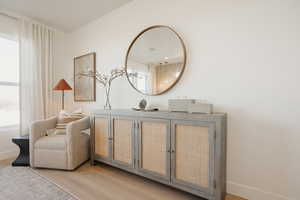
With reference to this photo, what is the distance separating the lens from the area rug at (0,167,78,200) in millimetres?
1526

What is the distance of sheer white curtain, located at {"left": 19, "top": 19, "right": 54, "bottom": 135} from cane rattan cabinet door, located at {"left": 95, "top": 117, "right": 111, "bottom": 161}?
59.9 inches

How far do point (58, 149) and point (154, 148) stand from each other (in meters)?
1.34

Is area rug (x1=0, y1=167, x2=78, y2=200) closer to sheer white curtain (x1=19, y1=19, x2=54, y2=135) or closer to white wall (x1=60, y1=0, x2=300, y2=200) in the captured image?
sheer white curtain (x1=19, y1=19, x2=54, y2=135)

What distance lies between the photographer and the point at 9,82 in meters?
2.67

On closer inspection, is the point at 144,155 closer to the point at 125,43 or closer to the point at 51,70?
the point at 125,43

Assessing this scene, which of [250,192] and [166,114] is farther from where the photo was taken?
[166,114]

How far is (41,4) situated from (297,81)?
3.41 m

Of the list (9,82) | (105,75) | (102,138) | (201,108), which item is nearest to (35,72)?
(9,82)

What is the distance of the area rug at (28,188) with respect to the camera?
1.53 meters

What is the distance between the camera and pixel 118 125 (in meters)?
2.02

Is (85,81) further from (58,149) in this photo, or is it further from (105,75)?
A: (58,149)

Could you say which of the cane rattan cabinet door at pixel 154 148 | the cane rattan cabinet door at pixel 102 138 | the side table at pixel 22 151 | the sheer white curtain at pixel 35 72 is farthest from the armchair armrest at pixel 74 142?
the sheer white curtain at pixel 35 72

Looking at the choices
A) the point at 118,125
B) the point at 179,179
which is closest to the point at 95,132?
the point at 118,125

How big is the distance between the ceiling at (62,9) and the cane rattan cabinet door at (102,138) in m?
Result: 1.79
